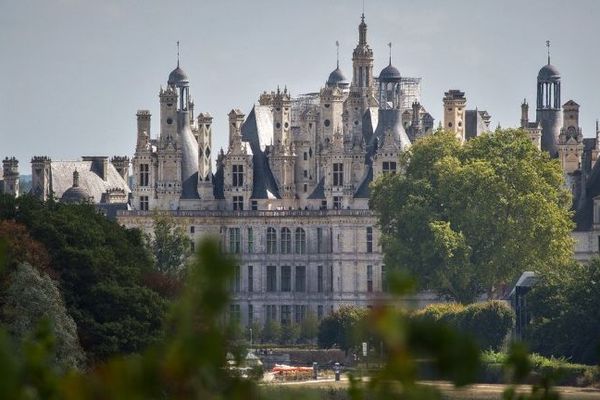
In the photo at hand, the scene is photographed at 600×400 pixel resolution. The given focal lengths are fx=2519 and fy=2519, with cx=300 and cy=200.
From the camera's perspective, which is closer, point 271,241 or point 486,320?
point 486,320

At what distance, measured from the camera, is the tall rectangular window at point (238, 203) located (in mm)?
122938

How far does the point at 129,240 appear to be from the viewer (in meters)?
75.2

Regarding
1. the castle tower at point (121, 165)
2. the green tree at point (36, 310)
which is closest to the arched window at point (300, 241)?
the castle tower at point (121, 165)

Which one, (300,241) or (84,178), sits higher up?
(84,178)

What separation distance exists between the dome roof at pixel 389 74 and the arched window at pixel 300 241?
14.9 m

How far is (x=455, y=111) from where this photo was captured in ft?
407

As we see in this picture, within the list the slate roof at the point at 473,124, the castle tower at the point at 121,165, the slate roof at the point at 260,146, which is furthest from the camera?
the castle tower at the point at 121,165

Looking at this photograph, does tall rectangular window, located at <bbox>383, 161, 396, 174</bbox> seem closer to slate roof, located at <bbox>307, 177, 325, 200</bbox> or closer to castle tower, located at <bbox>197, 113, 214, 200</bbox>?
slate roof, located at <bbox>307, 177, 325, 200</bbox>

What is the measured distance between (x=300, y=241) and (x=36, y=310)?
6463cm

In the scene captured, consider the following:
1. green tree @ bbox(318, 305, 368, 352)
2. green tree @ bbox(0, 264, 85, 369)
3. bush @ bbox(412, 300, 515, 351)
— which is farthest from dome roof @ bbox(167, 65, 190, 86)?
green tree @ bbox(0, 264, 85, 369)

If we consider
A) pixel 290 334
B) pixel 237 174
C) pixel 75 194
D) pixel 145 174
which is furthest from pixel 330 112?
pixel 290 334

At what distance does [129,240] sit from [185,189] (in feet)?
158

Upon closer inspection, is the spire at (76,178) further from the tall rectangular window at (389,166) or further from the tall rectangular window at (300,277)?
the tall rectangular window at (389,166)

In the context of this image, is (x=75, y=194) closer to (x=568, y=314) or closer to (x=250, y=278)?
(x=250, y=278)
